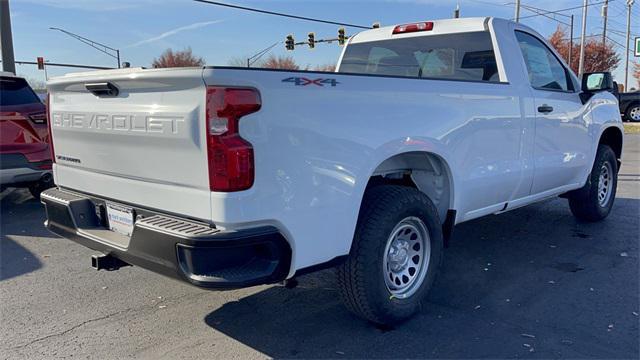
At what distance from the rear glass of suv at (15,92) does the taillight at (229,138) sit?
16.5 ft

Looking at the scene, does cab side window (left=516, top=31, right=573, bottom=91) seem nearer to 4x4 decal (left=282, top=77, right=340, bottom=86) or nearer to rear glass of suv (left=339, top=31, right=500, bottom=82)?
rear glass of suv (left=339, top=31, right=500, bottom=82)

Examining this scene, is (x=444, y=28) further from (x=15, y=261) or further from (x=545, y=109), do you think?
(x=15, y=261)

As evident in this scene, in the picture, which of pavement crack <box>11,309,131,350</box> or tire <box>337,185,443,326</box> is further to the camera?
pavement crack <box>11,309,131,350</box>

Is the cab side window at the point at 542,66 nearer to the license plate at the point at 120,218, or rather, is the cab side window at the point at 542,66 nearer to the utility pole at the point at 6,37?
the license plate at the point at 120,218

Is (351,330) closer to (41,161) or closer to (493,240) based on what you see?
(493,240)

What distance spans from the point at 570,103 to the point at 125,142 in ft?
13.5

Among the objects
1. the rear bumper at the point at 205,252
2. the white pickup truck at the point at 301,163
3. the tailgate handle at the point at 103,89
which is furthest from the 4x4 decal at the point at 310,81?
the tailgate handle at the point at 103,89

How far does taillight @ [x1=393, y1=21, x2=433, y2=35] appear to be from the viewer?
4914mm

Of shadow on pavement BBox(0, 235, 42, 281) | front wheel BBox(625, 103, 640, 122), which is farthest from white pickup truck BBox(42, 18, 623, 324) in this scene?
front wheel BBox(625, 103, 640, 122)

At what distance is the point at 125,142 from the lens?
301 centimetres

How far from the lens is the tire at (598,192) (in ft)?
19.5

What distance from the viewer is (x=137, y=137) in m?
2.91

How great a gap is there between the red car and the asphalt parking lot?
1.18 m

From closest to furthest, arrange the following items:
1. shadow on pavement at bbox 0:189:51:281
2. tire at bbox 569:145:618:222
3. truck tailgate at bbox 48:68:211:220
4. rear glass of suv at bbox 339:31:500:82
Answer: truck tailgate at bbox 48:68:211:220 < rear glass of suv at bbox 339:31:500:82 < shadow on pavement at bbox 0:189:51:281 < tire at bbox 569:145:618:222
